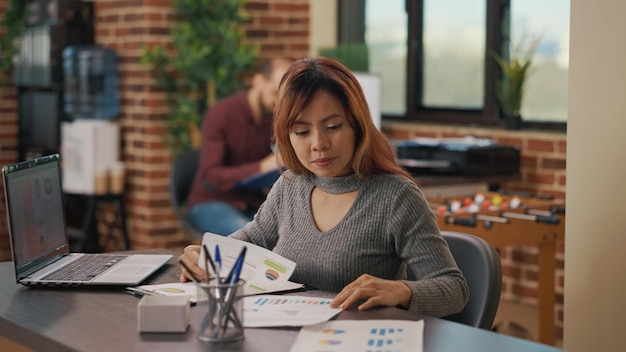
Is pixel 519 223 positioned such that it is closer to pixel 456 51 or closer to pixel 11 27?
pixel 456 51

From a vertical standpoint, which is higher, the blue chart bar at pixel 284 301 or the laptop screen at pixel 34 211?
the laptop screen at pixel 34 211

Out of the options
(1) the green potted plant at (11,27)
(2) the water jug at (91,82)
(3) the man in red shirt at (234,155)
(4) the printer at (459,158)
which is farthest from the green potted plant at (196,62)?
(4) the printer at (459,158)

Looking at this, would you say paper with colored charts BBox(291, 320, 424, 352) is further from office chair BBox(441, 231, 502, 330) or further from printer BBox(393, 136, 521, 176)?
printer BBox(393, 136, 521, 176)

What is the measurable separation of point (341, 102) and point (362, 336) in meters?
0.69

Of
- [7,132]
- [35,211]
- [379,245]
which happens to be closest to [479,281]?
[379,245]

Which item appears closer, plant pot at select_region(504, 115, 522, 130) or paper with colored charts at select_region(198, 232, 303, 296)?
paper with colored charts at select_region(198, 232, 303, 296)

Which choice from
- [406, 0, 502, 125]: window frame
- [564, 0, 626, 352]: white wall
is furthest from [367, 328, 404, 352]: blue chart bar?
[406, 0, 502, 125]: window frame

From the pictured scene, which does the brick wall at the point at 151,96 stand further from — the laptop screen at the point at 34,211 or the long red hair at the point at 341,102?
the laptop screen at the point at 34,211

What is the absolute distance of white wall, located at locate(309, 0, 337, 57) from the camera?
6.34m

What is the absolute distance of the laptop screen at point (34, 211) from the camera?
2.38 metres

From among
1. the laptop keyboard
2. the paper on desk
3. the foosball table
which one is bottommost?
the foosball table

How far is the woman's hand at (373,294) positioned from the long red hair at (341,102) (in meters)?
0.36

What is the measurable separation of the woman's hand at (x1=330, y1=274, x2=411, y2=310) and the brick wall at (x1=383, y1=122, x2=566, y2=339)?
2771mm

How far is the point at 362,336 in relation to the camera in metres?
1.94
